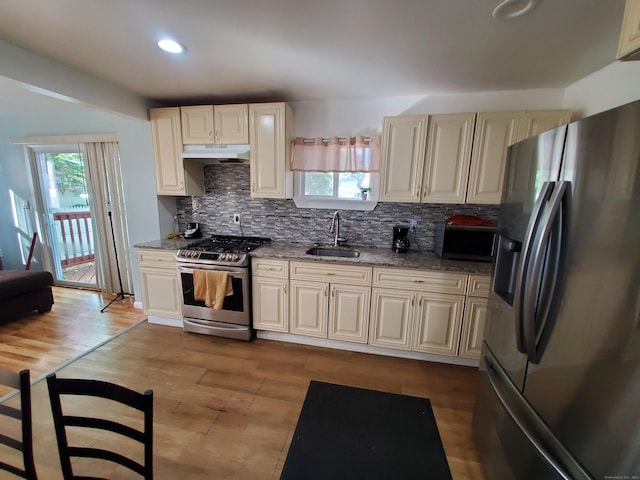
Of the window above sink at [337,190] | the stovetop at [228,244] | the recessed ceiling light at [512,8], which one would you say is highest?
the recessed ceiling light at [512,8]

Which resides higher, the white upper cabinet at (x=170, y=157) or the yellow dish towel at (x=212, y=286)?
the white upper cabinet at (x=170, y=157)

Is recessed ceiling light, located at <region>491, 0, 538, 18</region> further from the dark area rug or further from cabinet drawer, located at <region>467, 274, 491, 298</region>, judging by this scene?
the dark area rug

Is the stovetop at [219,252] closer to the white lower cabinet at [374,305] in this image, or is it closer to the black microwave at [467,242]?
the white lower cabinet at [374,305]

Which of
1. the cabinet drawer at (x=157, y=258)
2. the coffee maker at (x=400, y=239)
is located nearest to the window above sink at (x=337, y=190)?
the coffee maker at (x=400, y=239)

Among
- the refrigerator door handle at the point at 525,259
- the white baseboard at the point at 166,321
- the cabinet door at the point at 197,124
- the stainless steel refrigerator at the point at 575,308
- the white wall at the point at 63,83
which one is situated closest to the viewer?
the stainless steel refrigerator at the point at 575,308

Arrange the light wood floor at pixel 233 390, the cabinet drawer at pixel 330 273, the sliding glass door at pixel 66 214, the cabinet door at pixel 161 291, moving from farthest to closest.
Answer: the sliding glass door at pixel 66 214
the cabinet door at pixel 161 291
the cabinet drawer at pixel 330 273
the light wood floor at pixel 233 390

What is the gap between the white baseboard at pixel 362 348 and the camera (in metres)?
2.45

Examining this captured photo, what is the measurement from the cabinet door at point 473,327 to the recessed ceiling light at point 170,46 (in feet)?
9.41

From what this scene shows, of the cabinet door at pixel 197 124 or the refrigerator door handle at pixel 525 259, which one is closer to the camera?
the refrigerator door handle at pixel 525 259

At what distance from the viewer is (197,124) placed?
279cm

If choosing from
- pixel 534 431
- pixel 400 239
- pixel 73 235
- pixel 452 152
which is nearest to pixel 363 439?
pixel 534 431

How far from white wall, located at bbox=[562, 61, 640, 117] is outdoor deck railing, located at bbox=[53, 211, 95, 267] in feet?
19.6

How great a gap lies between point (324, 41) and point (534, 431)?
7.39 feet

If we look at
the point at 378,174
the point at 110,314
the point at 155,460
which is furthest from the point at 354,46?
the point at 110,314
